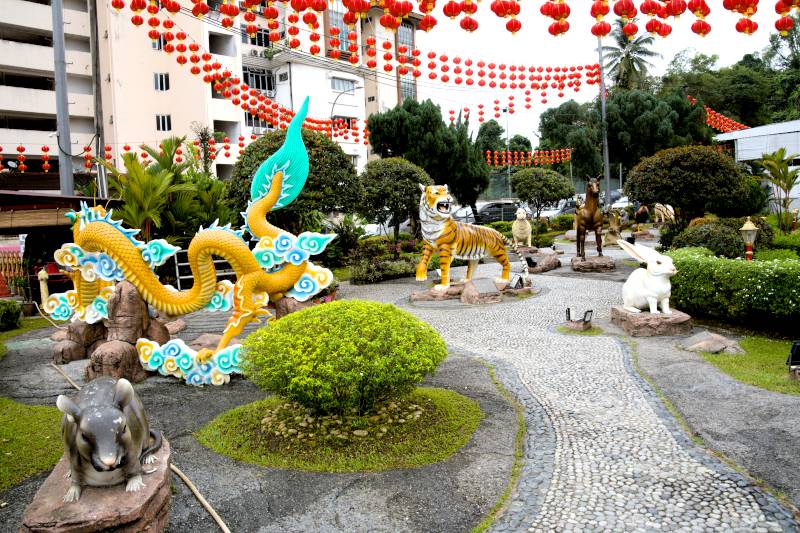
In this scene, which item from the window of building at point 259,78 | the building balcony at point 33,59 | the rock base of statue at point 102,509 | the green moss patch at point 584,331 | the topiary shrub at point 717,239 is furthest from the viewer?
the window of building at point 259,78

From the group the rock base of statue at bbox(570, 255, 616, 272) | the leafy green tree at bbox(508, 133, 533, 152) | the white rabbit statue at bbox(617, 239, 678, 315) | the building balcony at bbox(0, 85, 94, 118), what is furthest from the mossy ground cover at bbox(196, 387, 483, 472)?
the leafy green tree at bbox(508, 133, 533, 152)

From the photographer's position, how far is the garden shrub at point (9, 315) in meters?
11.7

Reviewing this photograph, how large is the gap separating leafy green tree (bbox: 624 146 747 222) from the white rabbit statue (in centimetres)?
646

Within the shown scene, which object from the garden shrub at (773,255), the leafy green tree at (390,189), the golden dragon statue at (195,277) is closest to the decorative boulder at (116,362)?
the golden dragon statue at (195,277)

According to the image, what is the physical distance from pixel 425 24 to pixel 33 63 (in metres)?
26.4

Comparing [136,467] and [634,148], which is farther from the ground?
[634,148]

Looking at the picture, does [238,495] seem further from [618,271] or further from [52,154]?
[52,154]

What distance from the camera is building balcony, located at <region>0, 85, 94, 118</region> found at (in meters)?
26.9

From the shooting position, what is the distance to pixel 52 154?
1091 inches

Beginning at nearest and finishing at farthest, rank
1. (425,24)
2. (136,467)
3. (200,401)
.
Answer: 1. (136,467)
2. (200,401)
3. (425,24)

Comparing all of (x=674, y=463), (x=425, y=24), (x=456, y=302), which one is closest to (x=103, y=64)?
(x=456, y=302)

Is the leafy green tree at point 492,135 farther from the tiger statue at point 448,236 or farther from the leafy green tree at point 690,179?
the tiger statue at point 448,236

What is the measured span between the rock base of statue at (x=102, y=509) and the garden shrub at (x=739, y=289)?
8445 millimetres

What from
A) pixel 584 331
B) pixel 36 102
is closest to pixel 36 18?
pixel 36 102
